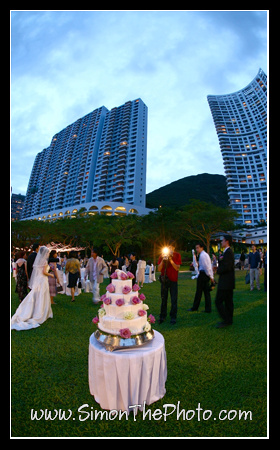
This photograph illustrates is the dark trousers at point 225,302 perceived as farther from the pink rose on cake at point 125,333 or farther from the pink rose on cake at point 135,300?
the pink rose on cake at point 125,333

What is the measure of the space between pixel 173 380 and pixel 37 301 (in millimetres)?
4311

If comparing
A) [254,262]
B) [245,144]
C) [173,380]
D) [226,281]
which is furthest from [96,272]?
[245,144]

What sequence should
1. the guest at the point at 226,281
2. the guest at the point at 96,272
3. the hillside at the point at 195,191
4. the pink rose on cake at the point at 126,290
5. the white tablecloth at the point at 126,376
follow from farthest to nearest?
1. the hillside at the point at 195,191
2. the guest at the point at 96,272
3. the guest at the point at 226,281
4. the pink rose on cake at the point at 126,290
5. the white tablecloth at the point at 126,376

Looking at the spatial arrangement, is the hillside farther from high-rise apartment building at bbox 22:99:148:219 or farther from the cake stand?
the cake stand

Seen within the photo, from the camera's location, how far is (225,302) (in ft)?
17.9

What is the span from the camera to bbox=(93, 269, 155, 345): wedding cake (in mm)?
2854

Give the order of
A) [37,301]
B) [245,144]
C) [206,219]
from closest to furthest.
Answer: [37,301], [206,219], [245,144]

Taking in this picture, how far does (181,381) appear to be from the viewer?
125 inches

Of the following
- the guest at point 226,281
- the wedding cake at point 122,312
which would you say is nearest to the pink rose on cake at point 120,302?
the wedding cake at point 122,312

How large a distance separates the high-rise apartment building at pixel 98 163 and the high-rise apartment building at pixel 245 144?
38.8 m

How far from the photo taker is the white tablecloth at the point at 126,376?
2541 mm

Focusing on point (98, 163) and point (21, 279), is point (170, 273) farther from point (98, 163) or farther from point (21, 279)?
point (98, 163)

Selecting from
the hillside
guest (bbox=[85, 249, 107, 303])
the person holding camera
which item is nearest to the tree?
guest (bbox=[85, 249, 107, 303])

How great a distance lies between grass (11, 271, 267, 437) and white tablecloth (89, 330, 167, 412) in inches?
6.1
